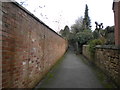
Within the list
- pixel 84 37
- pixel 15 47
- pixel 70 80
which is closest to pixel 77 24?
pixel 84 37

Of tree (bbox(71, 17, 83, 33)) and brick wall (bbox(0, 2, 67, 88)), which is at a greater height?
tree (bbox(71, 17, 83, 33))

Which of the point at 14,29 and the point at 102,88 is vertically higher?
the point at 14,29

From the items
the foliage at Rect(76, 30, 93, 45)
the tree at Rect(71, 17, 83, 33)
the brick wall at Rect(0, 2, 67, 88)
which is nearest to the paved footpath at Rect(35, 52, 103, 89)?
the brick wall at Rect(0, 2, 67, 88)

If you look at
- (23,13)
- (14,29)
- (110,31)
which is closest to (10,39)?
(14,29)

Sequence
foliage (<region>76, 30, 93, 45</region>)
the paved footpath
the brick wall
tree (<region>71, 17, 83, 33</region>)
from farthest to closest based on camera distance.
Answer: tree (<region>71, 17, 83, 33</region>) → foliage (<region>76, 30, 93, 45</region>) → the paved footpath → the brick wall

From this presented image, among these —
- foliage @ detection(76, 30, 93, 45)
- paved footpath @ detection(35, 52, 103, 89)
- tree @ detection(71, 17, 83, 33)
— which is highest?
tree @ detection(71, 17, 83, 33)

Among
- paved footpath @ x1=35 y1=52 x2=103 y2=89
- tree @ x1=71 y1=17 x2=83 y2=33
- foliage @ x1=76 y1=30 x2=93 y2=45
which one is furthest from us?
tree @ x1=71 y1=17 x2=83 y2=33

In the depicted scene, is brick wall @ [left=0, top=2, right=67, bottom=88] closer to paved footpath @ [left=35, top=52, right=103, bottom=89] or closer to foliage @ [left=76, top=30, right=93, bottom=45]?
paved footpath @ [left=35, top=52, right=103, bottom=89]

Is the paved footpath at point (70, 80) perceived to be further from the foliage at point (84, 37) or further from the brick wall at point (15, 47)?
the foliage at point (84, 37)

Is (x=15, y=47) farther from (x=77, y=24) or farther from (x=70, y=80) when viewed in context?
(x=77, y=24)

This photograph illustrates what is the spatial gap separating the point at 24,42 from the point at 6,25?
1.06 m

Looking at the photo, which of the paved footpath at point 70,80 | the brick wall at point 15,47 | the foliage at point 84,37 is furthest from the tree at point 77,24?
the brick wall at point 15,47

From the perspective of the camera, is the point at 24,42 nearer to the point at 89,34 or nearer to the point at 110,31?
the point at 110,31

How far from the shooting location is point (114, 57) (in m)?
5.41
